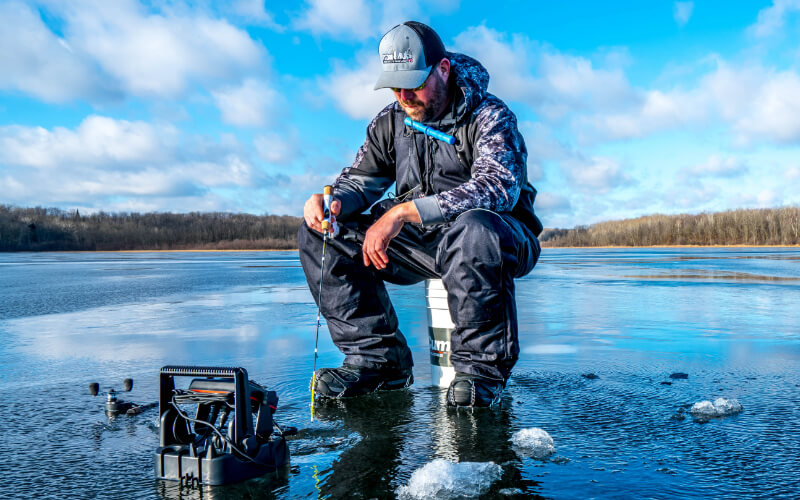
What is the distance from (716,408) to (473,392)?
0.95 m

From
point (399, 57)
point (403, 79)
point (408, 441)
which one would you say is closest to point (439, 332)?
point (408, 441)

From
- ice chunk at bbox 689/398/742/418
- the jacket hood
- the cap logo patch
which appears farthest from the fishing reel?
ice chunk at bbox 689/398/742/418

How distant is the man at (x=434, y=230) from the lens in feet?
8.61

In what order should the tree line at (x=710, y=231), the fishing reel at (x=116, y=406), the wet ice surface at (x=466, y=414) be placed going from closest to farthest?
the wet ice surface at (x=466, y=414)
the fishing reel at (x=116, y=406)
the tree line at (x=710, y=231)

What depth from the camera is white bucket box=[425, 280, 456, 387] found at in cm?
293

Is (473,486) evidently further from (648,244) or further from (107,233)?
(107,233)

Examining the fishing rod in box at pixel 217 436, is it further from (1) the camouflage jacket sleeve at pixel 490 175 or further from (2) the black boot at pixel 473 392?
(1) the camouflage jacket sleeve at pixel 490 175

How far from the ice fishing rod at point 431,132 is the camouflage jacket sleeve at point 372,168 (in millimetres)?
253

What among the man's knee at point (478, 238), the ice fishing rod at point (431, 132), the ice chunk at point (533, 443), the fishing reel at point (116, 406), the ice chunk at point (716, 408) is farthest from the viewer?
the ice fishing rod at point (431, 132)

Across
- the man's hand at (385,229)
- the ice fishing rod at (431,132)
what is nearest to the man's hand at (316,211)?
the man's hand at (385,229)

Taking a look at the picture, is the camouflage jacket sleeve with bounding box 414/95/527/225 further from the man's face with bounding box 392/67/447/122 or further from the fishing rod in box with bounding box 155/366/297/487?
the fishing rod in box with bounding box 155/366/297/487

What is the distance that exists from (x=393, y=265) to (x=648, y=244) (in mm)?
103951

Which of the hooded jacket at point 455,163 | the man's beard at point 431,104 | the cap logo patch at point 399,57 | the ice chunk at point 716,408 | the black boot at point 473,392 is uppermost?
the cap logo patch at point 399,57

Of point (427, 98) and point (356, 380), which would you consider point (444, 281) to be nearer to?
point (356, 380)
